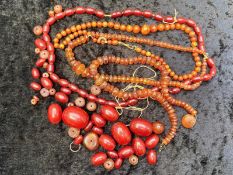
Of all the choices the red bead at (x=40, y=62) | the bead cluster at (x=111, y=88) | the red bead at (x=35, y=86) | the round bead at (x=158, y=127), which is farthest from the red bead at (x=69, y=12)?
the round bead at (x=158, y=127)

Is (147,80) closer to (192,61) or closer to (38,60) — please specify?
(192,61)

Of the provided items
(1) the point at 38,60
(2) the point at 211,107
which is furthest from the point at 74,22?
(2) the point at 211,107

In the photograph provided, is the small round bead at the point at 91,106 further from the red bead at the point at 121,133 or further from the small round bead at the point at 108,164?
the small round bead at the point at 108,164

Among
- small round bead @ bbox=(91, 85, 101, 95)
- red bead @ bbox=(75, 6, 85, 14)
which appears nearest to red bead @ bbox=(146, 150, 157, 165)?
small round bead @ bbox=(91, 85, 101, 95)

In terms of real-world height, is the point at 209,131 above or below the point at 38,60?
below

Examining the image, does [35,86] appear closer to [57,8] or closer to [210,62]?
[57,8]

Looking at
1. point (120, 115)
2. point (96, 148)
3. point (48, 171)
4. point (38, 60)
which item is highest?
point (38, 60)

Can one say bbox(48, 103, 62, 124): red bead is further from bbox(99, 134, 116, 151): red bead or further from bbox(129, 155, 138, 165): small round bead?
bbox(129, 155, 138, 165): small round bead
